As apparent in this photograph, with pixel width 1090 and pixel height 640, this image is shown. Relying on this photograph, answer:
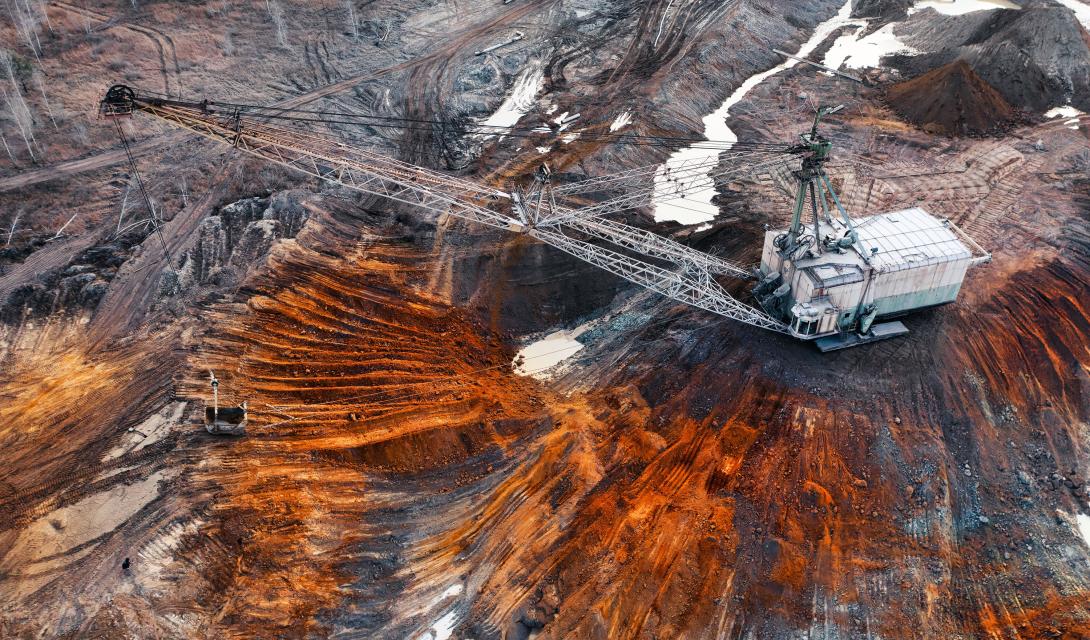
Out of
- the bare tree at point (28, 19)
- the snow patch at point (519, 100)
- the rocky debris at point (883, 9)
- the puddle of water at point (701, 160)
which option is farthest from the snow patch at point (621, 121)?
the bare tree at point (28, 19)

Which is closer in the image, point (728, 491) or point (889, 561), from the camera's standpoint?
point (889, 561)

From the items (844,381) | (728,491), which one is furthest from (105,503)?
(844,381)

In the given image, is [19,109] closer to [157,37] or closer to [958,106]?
[157,37]

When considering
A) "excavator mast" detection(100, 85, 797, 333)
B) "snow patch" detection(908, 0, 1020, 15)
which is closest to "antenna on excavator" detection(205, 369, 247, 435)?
"excavator mast" detection(100, 85, 797, 333)

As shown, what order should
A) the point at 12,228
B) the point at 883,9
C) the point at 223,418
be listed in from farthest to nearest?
the point at 883,9
the point at 12,228
the point at 223,418

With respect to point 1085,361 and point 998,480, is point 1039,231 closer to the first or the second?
point 1085,361

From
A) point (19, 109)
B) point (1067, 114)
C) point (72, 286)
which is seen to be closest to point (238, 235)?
point (72, 286)
